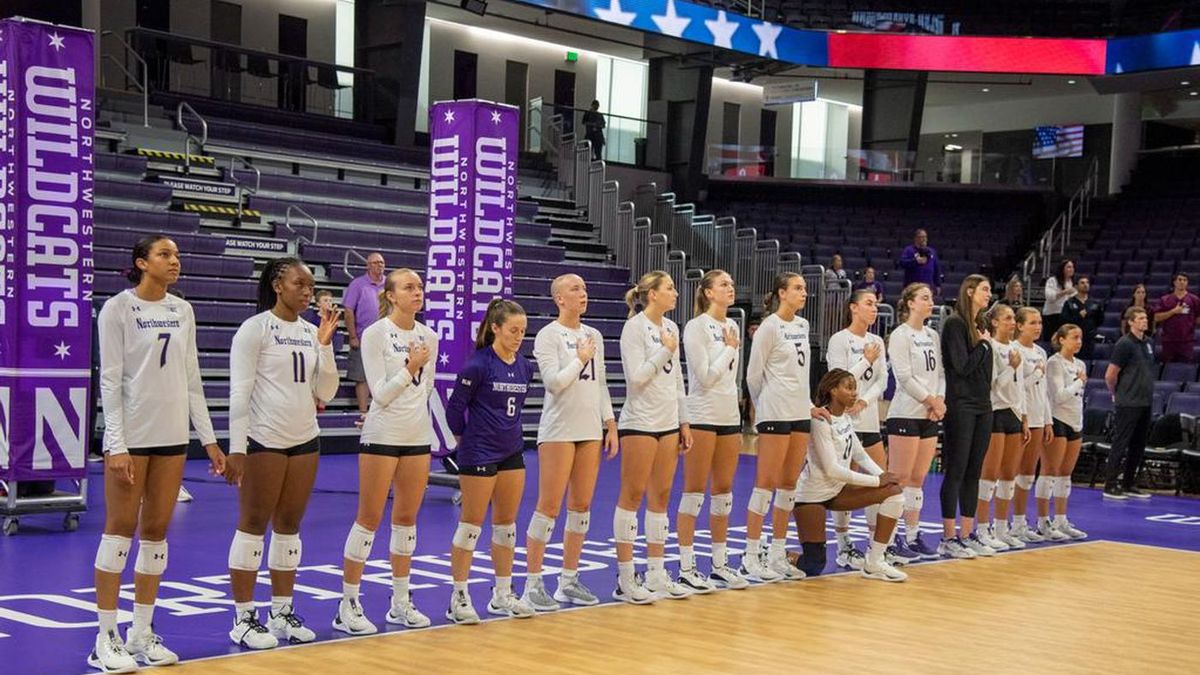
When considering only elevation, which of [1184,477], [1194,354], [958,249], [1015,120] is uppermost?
[1015,120]

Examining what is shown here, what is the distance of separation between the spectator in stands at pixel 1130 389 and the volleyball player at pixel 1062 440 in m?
2.15

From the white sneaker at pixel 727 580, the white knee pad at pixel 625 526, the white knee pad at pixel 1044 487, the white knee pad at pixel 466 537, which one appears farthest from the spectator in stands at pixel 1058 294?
the white knee pad at pixel 466 537

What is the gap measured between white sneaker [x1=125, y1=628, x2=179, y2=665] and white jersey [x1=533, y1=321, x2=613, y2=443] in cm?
217

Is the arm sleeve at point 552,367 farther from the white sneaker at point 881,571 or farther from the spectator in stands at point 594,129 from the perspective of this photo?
the spectator in stands at point 594,129

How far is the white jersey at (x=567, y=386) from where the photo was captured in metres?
6.55

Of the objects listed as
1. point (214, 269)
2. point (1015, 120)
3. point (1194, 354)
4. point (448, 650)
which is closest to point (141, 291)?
point (448, 650)

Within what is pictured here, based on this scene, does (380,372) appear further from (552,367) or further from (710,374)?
(710,374)

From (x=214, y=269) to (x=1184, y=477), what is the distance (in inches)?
420

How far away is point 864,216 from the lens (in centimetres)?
2511

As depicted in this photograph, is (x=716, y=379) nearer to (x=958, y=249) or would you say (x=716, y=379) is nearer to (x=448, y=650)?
(x=448, y=650)

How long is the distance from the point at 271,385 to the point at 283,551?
2.42 feet

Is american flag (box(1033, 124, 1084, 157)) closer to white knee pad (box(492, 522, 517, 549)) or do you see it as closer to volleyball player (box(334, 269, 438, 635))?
white knee pad (box(492, 522, 517, 549))

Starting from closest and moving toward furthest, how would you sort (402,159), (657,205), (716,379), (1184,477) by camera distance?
1. (716,379)
2. (1184,477)
3. (402,159)
4. (657,205)

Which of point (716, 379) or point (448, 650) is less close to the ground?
point (716, 379)
